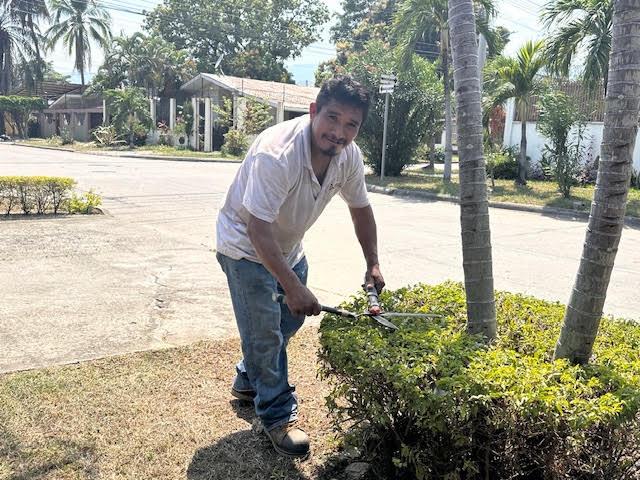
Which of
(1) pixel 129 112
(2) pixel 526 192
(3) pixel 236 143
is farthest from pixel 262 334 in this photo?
(1) pixel 129 112

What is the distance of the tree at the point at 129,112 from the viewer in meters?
35.4

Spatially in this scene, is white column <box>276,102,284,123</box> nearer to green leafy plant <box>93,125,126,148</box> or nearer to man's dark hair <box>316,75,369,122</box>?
green leafy plant <box>93,125,126,148</box>

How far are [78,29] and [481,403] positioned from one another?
50732mm

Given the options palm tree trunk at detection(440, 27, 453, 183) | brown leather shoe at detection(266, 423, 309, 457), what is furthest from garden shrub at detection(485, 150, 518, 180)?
brown leather shoe at detection(266, 423, 309, 457)

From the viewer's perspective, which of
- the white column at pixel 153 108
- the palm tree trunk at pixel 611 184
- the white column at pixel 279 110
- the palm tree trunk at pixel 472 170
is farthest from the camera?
the white column at pixel 153 108

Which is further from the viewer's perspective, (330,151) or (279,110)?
(279,110)

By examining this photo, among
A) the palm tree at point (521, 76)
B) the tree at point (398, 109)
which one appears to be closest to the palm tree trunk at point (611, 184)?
the palm tree at point (521, 76)

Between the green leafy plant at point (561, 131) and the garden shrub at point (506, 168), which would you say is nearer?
the green leafy plant at point (561, 131)

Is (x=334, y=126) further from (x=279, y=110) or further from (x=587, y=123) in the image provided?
(x=279, y=110)

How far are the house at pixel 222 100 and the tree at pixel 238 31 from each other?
1017 cm

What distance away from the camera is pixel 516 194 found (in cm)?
1550

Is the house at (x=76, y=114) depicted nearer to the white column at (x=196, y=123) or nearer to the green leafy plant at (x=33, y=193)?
the white column at (x=196, y=123)

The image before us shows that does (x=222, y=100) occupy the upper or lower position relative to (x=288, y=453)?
upper

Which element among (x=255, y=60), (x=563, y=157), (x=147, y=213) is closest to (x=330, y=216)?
(x=147, y=213)
